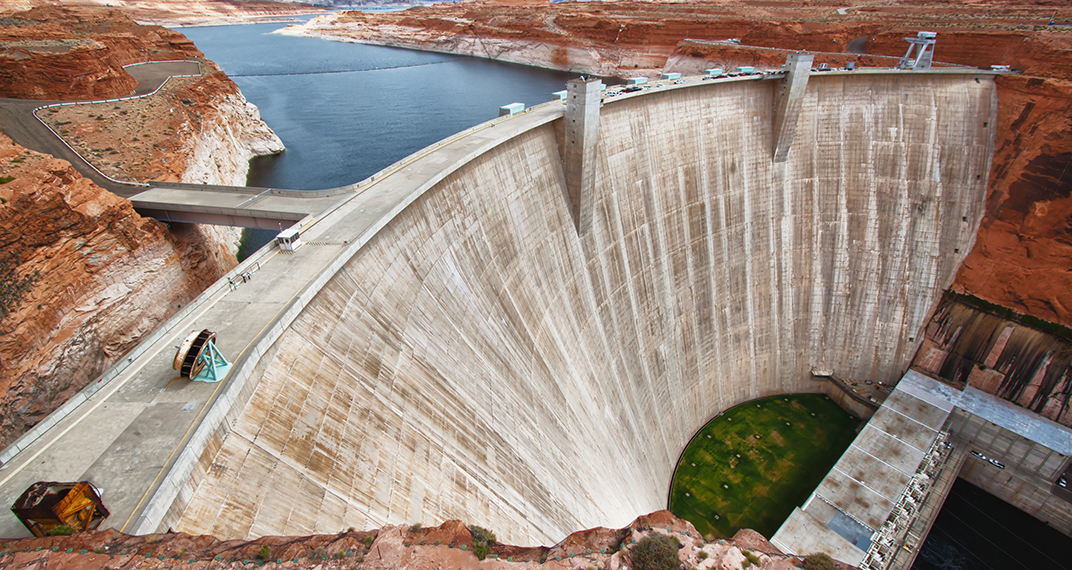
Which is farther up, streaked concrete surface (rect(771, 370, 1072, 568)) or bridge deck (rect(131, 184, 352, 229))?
bridge deck (rect(131, 184, 352, 229))

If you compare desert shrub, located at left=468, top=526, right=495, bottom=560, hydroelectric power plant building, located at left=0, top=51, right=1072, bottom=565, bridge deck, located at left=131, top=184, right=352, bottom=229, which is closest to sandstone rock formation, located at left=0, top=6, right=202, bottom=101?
bridge deck, located at left=131, top=184, right=352, bottom=229

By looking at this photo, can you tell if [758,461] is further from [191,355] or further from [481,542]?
[191,355]

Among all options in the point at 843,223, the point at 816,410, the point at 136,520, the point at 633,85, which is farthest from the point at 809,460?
the point at 136,520

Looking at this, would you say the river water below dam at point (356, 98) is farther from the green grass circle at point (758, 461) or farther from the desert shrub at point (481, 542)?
the green grass circle at point (758, 461)

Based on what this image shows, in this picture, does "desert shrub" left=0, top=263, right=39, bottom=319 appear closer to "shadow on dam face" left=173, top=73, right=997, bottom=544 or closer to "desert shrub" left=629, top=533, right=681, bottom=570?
"shadow on dam face" left=173, top=73, right=997, bottom=544

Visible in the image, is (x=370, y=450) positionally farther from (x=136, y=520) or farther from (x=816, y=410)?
(x=816, y=410)
